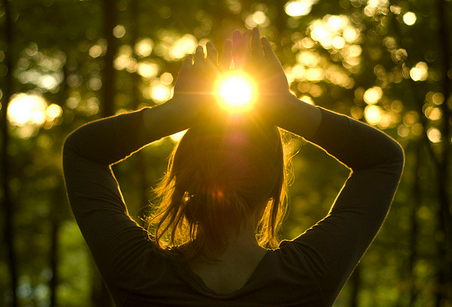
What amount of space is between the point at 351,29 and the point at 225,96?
12.3m

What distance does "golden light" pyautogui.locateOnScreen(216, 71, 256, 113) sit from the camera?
5.24ft

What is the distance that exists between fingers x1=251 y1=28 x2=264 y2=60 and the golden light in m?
0.08

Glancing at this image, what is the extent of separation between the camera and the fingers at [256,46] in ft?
5.46

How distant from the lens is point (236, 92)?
5.39ft

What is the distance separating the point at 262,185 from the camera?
1.62 metres

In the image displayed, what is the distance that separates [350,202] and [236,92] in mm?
516

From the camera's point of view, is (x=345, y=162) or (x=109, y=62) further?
(x=109, y=62)

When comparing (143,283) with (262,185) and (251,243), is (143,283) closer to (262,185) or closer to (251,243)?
(251,243)

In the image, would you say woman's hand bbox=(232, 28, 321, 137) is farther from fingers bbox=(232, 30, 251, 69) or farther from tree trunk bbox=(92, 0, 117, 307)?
tree trunk bbox=(92, 0, 117, 307)

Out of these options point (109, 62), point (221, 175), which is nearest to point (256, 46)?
point (221, 175)

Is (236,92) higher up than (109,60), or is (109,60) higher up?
(236,92)

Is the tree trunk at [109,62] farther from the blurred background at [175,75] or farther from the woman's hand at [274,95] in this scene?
the woman's hand at [274,95]

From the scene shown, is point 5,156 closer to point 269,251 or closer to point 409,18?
point 409,18

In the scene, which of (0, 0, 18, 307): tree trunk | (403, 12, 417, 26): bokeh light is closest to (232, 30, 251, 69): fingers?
(403, 12, 417, 26): bokeh light
